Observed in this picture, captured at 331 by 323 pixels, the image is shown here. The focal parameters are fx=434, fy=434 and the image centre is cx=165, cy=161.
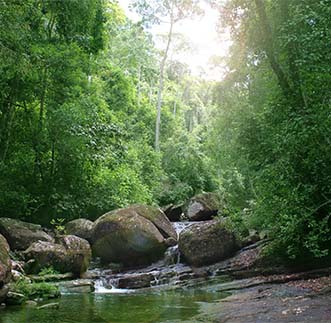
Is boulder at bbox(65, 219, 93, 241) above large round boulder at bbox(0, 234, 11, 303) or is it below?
above

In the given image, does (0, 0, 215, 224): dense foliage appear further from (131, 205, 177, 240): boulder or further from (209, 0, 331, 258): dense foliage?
(209, 0, 331, 258): dense foliage

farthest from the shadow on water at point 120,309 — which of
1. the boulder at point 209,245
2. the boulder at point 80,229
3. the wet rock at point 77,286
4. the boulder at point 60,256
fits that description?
the boulder at point 80,229

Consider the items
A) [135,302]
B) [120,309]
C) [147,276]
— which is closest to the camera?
[120,309]

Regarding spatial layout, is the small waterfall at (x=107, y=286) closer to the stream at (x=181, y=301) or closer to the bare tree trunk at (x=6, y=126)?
the stream at (x=181, y=301)

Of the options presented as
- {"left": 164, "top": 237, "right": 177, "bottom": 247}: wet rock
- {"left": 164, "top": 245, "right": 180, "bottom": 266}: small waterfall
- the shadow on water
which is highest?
{"left": 164, "top": 237, "right": 177, "bottom": 247}: wet rock

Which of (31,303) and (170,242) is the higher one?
(170,242)

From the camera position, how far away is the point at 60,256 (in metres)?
12.9

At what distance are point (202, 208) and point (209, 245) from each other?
8287 millimetres

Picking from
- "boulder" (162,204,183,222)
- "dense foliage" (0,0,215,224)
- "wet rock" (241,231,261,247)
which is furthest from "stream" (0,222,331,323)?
"boulder" (162,204,183,222)

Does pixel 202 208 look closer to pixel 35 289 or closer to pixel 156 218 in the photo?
pixel 156 218

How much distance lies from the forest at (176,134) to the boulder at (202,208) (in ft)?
4.98

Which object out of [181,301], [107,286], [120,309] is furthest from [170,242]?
[120,309]

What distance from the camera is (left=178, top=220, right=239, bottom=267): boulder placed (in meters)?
14.8

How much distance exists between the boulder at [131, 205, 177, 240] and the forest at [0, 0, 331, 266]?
2737 millimetres
